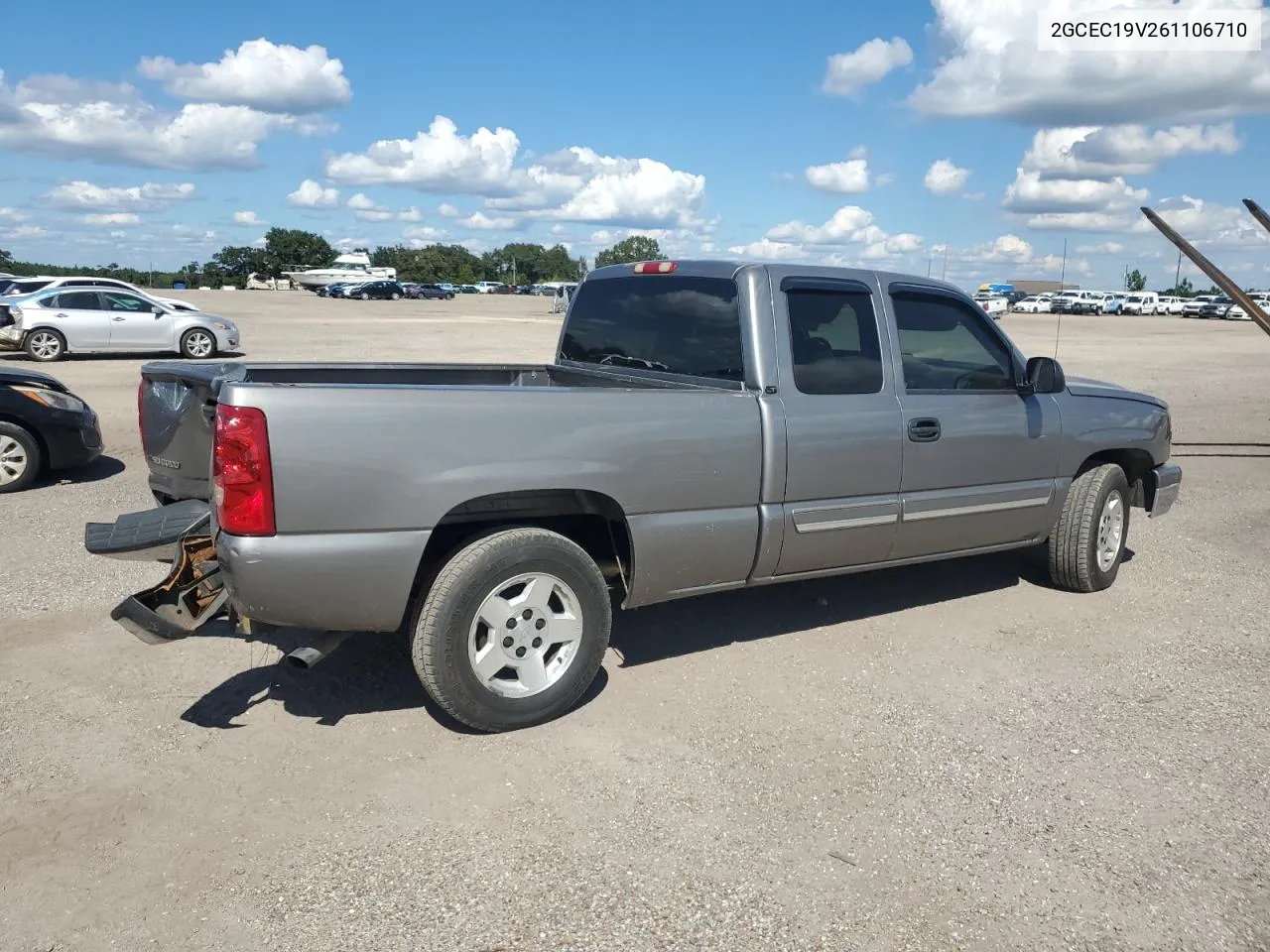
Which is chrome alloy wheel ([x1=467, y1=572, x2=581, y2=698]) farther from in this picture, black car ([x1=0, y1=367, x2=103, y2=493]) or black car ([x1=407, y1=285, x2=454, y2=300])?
black car ([x1=407, y1=285, x2=454, y2=300])

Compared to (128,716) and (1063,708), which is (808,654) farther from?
(128,716)

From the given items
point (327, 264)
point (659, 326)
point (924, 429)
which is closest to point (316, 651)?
point (659, 326)

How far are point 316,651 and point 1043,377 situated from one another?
395 cm

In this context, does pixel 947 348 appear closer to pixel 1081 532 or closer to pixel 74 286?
pixel 1081 532

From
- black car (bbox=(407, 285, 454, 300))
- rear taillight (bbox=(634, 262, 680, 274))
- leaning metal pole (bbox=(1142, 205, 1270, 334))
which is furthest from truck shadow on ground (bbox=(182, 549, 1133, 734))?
black car (bbox=(407, 285, 454, 300))

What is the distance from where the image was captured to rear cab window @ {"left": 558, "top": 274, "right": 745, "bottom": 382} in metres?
4.86

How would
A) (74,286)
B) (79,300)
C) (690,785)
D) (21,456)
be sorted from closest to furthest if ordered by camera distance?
(690,785) → (21,456) → (79,300) → (74,286)

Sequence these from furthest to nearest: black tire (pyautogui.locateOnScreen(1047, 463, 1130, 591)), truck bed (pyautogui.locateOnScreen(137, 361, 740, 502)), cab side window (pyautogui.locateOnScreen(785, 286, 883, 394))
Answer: black tire (pyautogui.locateOnScreen(1047, 463, 1130, 591)) → cab side window (pyautogui.locateOnScreen(785, 286, 883, 394)) → truck bed (pyautogui.locateOnScreen(137, 361, 740, 502))

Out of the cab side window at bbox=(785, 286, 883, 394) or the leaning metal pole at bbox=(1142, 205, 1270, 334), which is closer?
the cab side window at bbox=(785, 286, 883, 394)

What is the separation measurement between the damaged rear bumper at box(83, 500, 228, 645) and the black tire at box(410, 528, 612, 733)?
0.81 m

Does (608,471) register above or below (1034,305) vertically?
below

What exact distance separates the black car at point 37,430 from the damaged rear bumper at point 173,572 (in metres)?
5.00

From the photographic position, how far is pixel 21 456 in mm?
8500

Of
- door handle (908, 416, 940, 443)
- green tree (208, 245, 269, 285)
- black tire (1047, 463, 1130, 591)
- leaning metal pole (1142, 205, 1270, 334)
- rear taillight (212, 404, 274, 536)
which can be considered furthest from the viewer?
green tree (208, 245, 269, 285)
